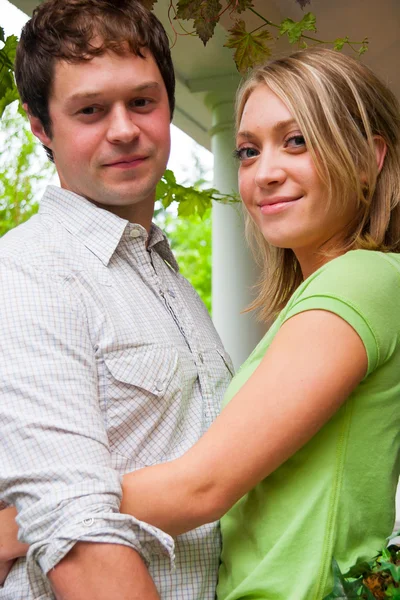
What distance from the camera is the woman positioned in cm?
146

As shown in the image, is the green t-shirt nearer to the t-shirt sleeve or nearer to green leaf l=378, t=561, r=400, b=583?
the t-shirt sleeve

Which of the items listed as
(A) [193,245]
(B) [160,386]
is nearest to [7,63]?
(B) [160,386]

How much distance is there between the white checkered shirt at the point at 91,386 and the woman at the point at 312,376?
9 centimetres

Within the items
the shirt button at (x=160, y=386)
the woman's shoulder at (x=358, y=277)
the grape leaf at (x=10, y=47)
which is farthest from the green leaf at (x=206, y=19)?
the shirt button at (x=160, y=386)

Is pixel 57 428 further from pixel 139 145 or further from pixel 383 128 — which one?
pixel 383 128

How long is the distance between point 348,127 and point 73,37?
0.60 m

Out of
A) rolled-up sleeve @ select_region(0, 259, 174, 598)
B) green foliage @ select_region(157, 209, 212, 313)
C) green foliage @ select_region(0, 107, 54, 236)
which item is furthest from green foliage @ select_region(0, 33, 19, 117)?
green foliage @ select_region(157, 209, 212, 313)

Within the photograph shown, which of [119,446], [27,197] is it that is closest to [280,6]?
[119,446]

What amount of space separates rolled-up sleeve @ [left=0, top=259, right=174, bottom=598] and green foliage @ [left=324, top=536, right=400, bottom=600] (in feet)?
0.93

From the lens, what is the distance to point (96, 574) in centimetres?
137

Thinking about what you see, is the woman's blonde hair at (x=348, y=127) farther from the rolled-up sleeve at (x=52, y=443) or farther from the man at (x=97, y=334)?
the rolled-up sleeve at (x=52, y=443)

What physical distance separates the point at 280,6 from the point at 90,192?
74.8 inches

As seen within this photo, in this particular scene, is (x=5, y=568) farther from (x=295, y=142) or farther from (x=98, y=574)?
(x=295, y=142)

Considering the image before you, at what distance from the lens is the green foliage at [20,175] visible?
10.3 m
